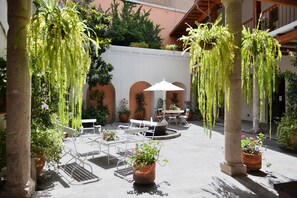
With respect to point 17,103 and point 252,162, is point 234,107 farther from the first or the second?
point 17,103

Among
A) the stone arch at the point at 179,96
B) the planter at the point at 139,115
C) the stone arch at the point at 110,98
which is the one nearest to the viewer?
the stone arch at the point at 110,98

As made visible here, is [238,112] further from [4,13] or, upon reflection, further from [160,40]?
[160,40]

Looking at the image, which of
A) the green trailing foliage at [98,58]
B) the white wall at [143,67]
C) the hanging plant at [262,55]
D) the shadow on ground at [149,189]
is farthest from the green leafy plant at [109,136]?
the white wall at [143,67]

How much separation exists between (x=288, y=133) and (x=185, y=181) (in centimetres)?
428

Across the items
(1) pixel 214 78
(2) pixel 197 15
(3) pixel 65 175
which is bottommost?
(3) pixel 65 175

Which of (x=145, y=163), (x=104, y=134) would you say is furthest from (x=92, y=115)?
(x=145, y=163)

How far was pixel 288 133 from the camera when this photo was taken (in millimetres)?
6984

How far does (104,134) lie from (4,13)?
345 cm

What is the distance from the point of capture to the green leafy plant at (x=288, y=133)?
22.6 feet

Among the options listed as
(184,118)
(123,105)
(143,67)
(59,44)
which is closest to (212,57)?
(59,44)

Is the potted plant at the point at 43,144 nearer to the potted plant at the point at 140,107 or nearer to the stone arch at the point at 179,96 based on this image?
the potted plant at the point at 140,107

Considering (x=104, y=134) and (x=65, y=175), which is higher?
(x=104, y=134)

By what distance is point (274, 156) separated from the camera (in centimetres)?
618

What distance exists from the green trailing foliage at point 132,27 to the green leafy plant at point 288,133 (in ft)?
30.7
